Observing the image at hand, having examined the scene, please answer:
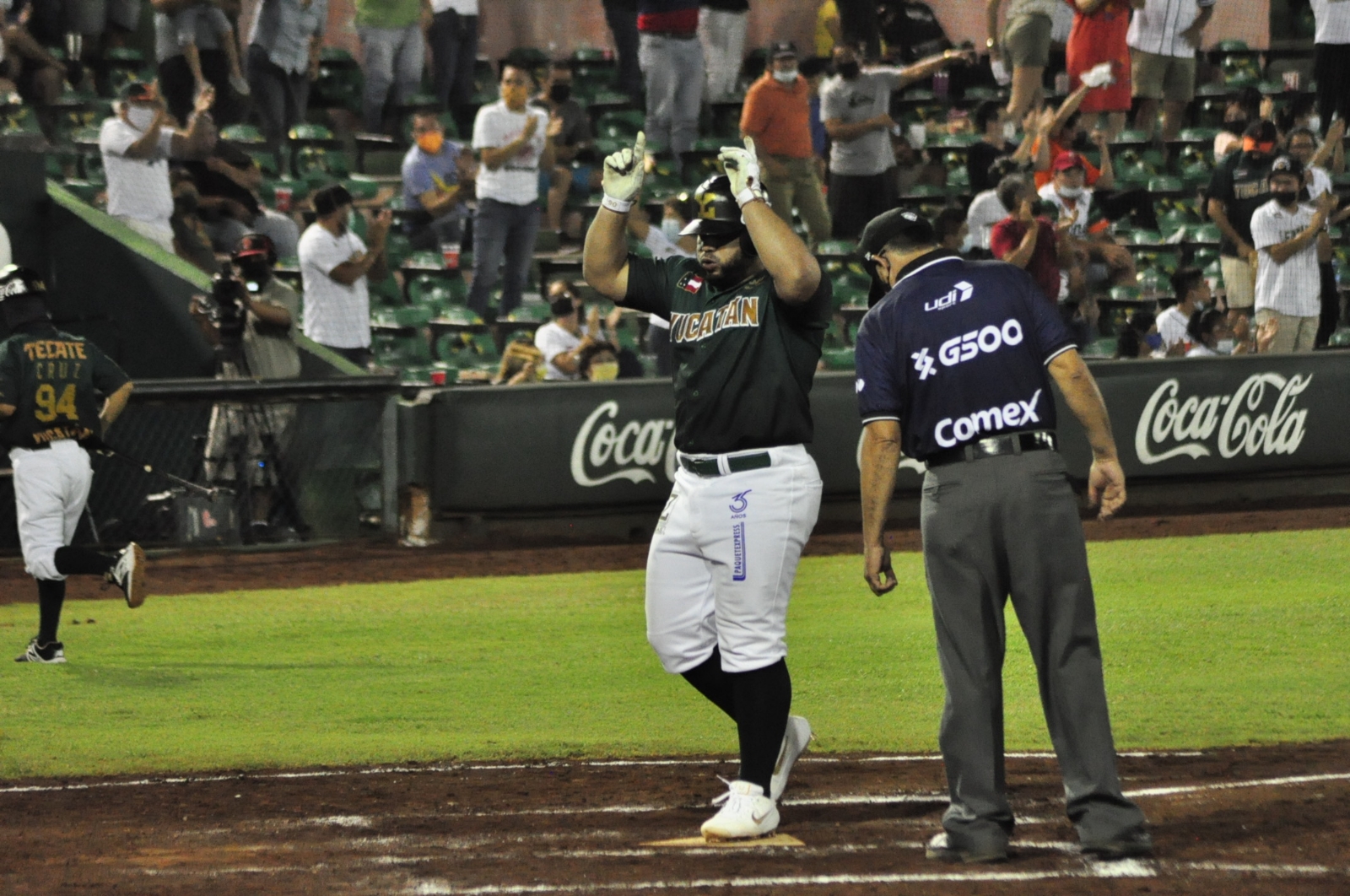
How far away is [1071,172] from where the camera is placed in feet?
55.7

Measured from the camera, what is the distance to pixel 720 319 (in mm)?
5781

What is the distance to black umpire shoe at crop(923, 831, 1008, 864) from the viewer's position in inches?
204

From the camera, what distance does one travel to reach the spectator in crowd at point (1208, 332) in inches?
621

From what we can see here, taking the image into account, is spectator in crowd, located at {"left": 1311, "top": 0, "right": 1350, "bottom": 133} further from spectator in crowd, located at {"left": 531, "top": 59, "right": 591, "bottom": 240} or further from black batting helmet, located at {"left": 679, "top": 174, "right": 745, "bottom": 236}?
black batting helmet, located at {"left": 679, "top": 174, "right": 745, "bottom": 236}

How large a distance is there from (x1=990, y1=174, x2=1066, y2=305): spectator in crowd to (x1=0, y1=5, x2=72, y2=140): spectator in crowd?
30.2 ft

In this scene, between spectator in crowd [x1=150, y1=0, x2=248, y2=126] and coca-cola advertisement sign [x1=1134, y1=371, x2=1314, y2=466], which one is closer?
coca-cola advertisement sign [x1=1134, y1=371, x2=1314, y2=466]

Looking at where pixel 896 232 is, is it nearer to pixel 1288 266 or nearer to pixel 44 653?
pixel 44 653

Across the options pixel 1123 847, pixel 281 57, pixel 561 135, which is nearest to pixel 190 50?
pixel 281 57

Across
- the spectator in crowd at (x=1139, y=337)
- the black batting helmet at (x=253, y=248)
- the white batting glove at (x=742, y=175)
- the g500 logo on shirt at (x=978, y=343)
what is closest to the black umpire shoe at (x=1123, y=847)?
the g500 logo on shirt at (x=978, y=343)

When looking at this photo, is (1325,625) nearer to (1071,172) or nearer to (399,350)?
(1071,172)

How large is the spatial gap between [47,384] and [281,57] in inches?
325

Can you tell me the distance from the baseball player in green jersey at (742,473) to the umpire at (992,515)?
1.30 ft

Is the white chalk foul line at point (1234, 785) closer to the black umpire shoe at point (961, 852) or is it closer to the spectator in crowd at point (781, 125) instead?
the black umpire shoe at point (961, 852)

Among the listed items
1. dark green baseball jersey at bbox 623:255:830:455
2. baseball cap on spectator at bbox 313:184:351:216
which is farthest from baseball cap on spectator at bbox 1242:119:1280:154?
dark green baseball jersey at bbox 623:255:830:455
